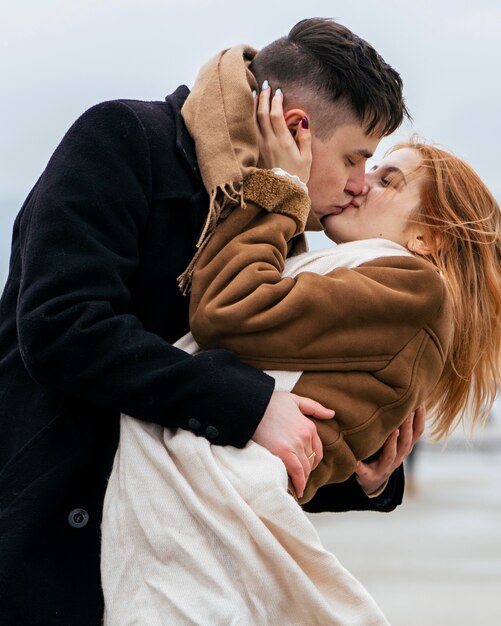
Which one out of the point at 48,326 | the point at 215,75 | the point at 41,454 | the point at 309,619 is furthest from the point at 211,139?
the point at 309,619

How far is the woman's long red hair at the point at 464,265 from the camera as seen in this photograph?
11.8 ft

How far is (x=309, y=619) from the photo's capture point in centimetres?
291

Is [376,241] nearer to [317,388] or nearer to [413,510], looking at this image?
[317,388]

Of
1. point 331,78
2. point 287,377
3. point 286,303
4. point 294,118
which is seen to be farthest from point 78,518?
point 331,78

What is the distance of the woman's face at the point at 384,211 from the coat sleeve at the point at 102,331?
29.8 inches

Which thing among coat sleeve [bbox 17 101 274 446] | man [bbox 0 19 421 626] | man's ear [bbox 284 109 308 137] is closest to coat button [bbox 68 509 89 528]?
man [bbox 0 19 421 626]

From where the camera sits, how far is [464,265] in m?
3.64

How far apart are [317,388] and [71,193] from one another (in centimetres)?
72

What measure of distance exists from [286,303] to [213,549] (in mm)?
582

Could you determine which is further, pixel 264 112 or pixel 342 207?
pixel 342 207

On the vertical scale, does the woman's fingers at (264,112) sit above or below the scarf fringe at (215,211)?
above

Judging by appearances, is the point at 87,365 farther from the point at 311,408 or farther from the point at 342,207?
the point at 342,207

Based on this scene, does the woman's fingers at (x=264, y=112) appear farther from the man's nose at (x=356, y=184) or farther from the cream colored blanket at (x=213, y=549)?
the cream colored blanket at (x=213, y=549)

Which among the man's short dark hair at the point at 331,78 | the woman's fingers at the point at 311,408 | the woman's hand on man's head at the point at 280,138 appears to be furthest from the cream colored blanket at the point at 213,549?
the man's short dark hair at the point at 331,78
